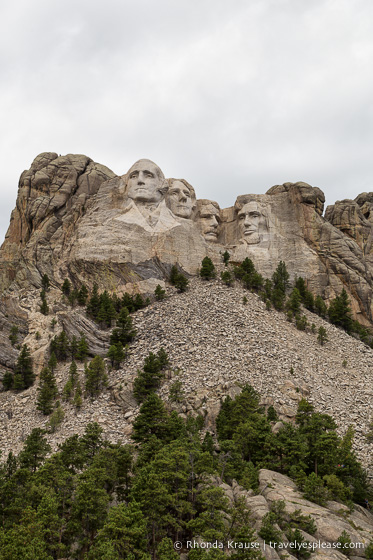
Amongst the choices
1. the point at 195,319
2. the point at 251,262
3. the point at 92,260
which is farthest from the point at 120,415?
the point at 251,262

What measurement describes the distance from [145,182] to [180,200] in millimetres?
7137

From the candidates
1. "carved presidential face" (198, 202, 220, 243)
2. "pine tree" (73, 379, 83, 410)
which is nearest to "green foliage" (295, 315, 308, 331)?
"carved presidential face" (198, 202, 220, 243)

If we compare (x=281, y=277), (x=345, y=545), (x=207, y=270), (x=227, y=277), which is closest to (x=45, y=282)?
(x=207, y=270)

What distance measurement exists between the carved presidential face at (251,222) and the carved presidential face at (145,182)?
13.9m

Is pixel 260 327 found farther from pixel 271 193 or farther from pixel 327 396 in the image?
pixel 271 193

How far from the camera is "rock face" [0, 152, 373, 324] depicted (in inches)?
2894

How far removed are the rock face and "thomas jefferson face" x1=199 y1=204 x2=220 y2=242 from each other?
0.17m

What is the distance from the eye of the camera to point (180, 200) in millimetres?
84188

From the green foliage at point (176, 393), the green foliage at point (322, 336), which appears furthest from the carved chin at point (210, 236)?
the green foliage at point (176, 393)

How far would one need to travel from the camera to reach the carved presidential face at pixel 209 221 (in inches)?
3398

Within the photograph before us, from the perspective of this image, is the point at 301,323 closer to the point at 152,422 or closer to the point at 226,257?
the point at 226,257

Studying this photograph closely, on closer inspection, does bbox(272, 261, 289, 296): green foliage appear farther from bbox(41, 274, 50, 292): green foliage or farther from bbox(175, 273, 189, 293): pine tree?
bbox(41, 274, 50, 292): green foliage

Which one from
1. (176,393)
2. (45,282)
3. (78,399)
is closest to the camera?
(176,393)

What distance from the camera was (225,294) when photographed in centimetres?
6925
